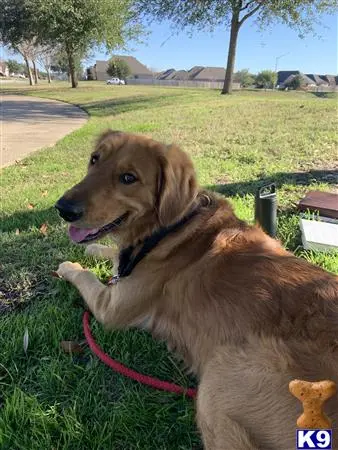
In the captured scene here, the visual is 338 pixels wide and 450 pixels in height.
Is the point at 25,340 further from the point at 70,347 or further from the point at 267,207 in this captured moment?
the point at 267,207

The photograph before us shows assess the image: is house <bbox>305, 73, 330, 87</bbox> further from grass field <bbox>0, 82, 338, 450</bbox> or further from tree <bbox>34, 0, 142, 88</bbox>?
grass field <bbox>0, 82, 338, 450</bbox>

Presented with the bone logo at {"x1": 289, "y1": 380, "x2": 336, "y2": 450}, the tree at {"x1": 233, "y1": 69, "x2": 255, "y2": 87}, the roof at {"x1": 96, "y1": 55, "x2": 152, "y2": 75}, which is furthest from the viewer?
the roof at {"x1": 96, "y1": 55, "x2": 152, "y2": 75}

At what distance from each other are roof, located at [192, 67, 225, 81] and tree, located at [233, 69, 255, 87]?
9.53 meters

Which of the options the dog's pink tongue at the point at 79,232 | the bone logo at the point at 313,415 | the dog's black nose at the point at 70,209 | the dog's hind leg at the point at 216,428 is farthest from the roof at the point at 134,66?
the bone logo at the point at 313,415

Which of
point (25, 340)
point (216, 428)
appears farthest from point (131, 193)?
point (216, 428)

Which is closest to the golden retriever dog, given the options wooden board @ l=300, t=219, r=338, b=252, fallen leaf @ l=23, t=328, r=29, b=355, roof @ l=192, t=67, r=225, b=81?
fallen leaf @ l=23, t=328, r=29, b=355

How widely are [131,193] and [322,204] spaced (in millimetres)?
2754

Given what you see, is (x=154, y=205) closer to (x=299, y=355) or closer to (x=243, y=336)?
(x=243, y=336)

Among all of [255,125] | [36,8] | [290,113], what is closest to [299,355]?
[255,125]

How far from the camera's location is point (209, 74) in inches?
4946

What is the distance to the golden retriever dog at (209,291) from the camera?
1763mm

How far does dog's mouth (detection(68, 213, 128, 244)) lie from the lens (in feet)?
8.74

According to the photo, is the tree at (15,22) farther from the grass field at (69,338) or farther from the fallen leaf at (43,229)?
the fallen leaf at (43,229)

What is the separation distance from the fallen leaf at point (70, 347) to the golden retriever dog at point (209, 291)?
0.23 meters
